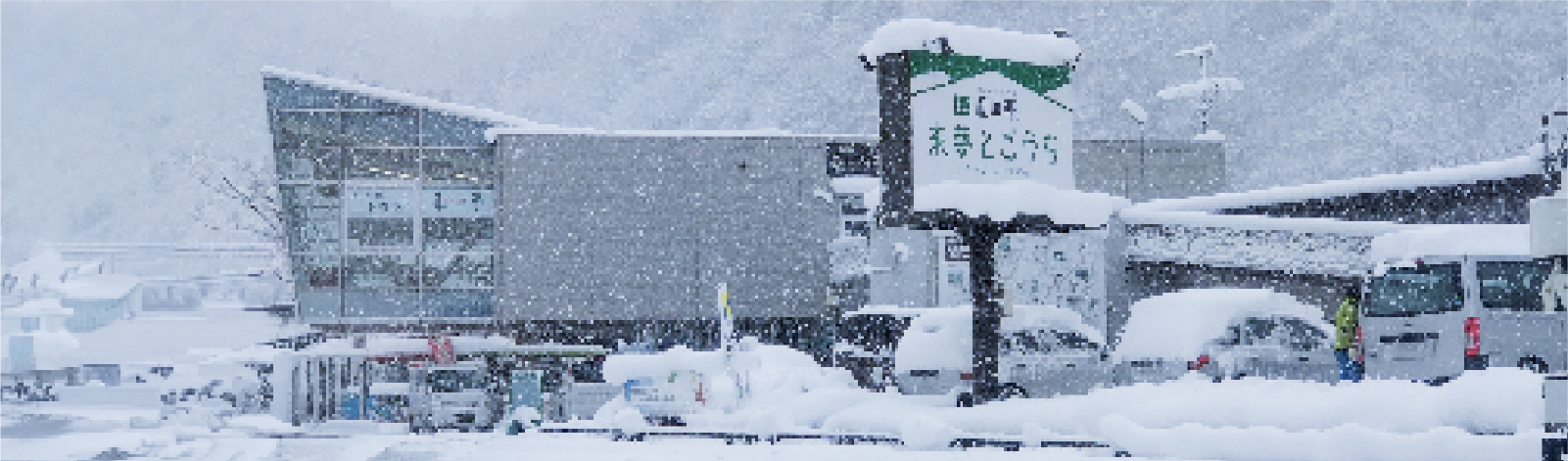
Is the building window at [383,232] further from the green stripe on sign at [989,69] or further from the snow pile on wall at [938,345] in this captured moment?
the green stripe on sign at [989,69]

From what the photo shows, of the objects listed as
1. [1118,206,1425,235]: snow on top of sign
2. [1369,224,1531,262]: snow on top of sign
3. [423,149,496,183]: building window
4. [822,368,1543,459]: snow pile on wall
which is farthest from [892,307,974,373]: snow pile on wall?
[423,149,496,183]: building window

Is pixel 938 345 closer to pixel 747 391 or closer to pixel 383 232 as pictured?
pixel 747 391

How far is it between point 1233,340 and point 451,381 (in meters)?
14.6

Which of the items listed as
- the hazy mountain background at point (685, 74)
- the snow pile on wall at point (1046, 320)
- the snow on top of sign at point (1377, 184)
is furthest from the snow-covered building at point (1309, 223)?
the hazy mountain background at point (685, 74)

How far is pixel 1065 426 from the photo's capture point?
1595 cm

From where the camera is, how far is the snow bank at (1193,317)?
1881 centimetres

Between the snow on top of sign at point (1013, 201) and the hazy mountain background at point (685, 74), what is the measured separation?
60.0 meters

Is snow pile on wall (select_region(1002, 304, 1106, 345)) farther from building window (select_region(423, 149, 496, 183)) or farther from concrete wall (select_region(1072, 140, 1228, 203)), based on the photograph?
concrete wall (select_region(1072, 140, 1228, 203))

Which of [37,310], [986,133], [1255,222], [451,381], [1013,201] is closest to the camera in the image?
[1013,201]

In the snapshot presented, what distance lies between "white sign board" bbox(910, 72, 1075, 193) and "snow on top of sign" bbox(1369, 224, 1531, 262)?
A: 3897 mm

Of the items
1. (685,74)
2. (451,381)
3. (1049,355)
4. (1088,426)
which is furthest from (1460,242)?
(685,74)

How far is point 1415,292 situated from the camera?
51.6ft

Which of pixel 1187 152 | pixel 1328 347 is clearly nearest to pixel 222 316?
pixel 1187 152

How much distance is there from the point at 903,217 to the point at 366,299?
24.3 metres
